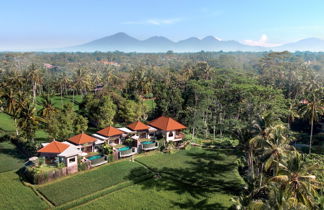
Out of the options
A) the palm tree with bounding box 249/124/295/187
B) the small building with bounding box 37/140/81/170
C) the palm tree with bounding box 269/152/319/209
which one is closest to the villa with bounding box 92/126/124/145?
the small building with bounding box 37/140/81/170

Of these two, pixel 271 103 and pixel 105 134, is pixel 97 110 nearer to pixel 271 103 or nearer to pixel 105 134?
pixel 105 134

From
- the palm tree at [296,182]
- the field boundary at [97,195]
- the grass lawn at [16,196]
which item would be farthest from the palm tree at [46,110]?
the palm tree at [296,182]

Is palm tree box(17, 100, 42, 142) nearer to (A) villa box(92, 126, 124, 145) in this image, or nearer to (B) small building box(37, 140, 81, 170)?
(B) small building box(37, 140, 81, 170)

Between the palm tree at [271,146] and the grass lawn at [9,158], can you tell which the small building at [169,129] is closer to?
the palm tree at [271,146]

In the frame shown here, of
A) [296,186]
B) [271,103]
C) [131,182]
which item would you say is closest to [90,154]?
[131,182]

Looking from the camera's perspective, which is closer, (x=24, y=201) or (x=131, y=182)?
(x=24, y=201)

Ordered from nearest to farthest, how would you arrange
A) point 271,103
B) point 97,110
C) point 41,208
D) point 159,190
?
point 41,208 < point 159,190 < point 271,103 < point 97,110

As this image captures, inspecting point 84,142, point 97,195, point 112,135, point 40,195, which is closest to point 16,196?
point 40,195
